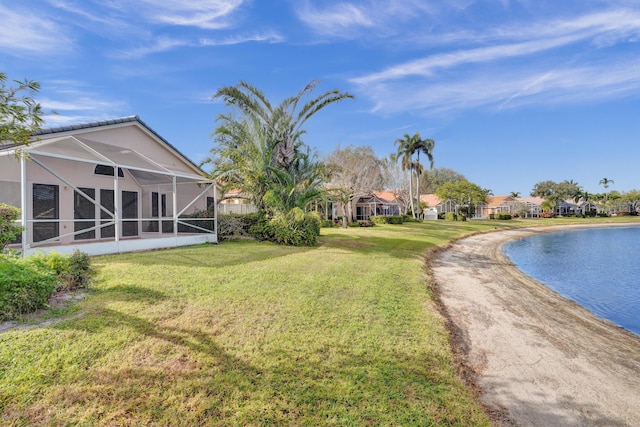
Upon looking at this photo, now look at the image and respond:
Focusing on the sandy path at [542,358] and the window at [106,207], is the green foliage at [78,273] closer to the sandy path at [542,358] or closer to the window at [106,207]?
the sandy path at [542,358]

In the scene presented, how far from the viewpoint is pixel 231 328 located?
473cm

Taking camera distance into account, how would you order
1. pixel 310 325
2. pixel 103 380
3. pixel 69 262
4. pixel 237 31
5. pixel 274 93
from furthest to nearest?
pixel 274 93
pixel 237 31
pixel 69 262
pixel 310 325
pixel 103 380

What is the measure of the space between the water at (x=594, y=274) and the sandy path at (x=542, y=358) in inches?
63.4

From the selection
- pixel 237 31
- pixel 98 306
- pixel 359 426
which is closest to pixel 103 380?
pixel 98 306

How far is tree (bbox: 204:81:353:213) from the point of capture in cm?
1523

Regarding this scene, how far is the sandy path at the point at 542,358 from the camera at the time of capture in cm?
356

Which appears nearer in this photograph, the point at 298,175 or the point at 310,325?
the point at 310,325

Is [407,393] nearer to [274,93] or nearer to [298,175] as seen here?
[298,175]

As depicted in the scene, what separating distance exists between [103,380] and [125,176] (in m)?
13.6


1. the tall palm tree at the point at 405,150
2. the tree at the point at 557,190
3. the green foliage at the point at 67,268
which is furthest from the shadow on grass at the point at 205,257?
the tree at the point at 557,190

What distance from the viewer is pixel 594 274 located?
48.1 feet

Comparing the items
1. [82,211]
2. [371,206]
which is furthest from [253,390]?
[371,206]

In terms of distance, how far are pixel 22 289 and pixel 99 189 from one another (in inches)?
396

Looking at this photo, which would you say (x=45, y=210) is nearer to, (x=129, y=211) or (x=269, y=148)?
(x=129, y=211)
